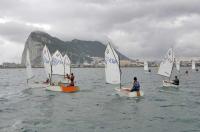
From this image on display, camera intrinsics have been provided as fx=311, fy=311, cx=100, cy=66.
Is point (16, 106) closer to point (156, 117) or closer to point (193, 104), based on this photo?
point (156, 117)

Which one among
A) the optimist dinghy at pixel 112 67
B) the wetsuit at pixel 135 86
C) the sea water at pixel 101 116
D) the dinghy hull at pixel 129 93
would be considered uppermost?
the optimist dinghy at pixel 112 67

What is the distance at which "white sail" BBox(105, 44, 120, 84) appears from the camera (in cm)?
4031

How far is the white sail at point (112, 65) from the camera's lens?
4031 cm

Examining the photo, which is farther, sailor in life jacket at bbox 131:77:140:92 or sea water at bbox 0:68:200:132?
sailor in life jacket at bbox 131:77:140:92

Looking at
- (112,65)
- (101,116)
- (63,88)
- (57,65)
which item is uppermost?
(57,65)

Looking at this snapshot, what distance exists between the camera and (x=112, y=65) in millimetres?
41062

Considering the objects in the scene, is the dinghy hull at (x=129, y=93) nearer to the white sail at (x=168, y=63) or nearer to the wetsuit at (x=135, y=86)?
the wetsuit at (x=135, y=86)

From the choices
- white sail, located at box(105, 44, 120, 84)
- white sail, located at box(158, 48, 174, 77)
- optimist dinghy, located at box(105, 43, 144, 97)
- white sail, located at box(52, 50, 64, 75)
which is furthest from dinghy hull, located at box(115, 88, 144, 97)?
white sail, located at box(158, 48, 174, 77)

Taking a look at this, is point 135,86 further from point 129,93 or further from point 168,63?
point 168,63

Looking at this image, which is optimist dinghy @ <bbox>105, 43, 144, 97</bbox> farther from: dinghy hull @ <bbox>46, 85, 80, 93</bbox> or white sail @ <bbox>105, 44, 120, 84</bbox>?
dinghy hull @ <bbox>46, 85, 80, 93</bbox>

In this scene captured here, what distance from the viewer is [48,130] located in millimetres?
22125

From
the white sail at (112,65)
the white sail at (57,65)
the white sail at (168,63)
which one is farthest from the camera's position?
the white sail at (168,63)

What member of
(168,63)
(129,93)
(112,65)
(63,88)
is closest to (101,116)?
(129,93)

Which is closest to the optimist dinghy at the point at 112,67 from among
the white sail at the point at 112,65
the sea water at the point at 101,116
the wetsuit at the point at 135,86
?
the white sail at the point at 112,65
